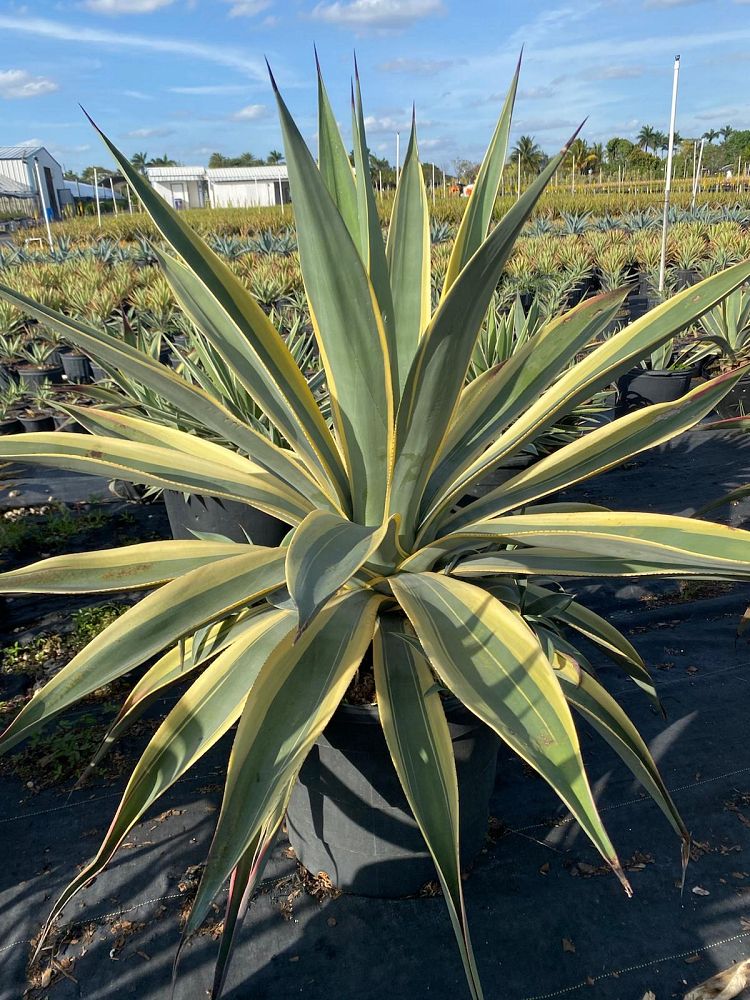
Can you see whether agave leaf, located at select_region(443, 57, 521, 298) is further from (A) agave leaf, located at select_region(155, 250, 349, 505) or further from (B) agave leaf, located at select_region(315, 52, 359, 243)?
(A) agave leaf, located at select_region(155, 250, 349, 505)

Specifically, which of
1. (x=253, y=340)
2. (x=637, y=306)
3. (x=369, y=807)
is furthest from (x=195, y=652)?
(x=637, y=306)

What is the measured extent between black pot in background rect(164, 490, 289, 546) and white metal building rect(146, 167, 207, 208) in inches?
1468

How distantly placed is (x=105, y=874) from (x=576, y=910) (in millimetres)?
1006

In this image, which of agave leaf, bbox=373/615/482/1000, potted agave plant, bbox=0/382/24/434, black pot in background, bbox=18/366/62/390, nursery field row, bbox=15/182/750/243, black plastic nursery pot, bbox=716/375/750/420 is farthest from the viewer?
nursery field row, bbox=15/182/750/243

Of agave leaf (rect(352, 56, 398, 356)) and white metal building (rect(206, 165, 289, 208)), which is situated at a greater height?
white metal building (rect(206, 165, 289, 208))

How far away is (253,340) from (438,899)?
119 cm

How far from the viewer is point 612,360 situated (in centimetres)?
141

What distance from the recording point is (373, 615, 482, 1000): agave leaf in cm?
95

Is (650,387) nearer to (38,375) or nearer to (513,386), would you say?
(513,386)

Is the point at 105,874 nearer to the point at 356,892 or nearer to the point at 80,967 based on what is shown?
the point at 80,967

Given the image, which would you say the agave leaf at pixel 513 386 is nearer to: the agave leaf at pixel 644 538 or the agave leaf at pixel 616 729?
the agave leaf at pixel 644 538

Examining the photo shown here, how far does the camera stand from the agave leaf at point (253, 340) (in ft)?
3.83

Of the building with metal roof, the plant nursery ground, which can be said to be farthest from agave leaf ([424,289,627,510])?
the building with metal roof

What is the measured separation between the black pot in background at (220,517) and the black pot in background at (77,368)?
395 centimetres
